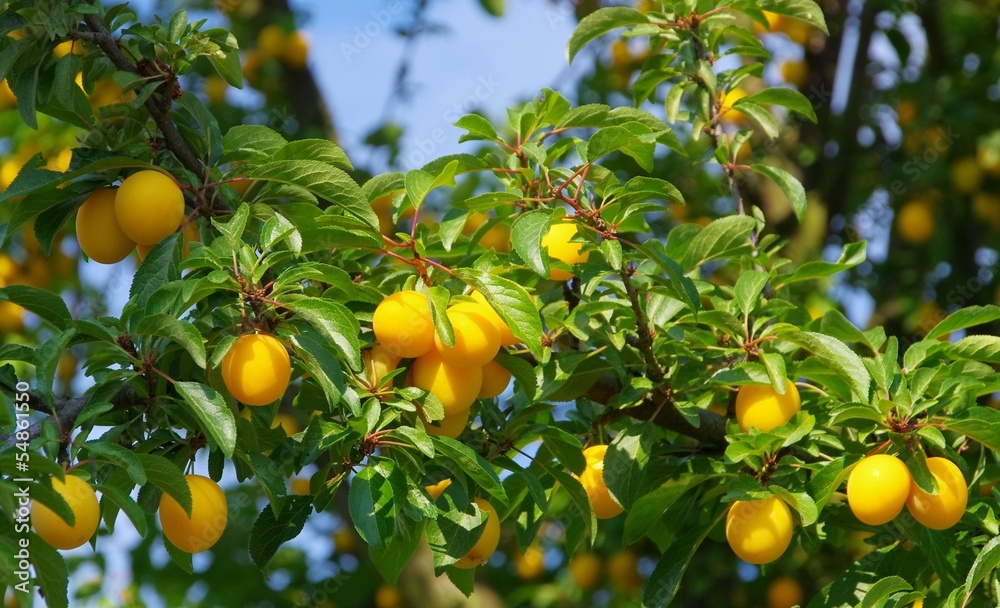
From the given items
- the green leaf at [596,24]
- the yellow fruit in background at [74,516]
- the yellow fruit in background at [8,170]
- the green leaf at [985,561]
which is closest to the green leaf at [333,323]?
the yellow fruit in background at [74,516]

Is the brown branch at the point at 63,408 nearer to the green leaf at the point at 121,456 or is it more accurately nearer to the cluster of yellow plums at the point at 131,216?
the green leaf at the point at 121,456

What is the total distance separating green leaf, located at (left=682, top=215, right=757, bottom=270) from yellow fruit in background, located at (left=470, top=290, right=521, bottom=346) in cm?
44

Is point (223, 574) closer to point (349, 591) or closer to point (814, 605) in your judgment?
point (349, 591)

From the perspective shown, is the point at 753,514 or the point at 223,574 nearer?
the point at 753,514

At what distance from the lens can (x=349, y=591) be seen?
395 centimetres

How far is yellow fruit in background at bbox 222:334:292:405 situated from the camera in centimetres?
131

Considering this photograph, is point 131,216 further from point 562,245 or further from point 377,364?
point 562,245

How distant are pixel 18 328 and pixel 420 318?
328cm

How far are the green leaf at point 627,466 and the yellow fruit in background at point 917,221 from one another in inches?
111

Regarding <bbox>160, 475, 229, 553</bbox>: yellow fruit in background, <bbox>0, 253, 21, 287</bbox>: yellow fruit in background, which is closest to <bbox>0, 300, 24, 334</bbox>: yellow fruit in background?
<bbox>0, 253, 21, 287</bbox>: yellow fruit in background

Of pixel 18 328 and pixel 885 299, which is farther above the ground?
pixel 18 328

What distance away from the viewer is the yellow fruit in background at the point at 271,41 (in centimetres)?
430

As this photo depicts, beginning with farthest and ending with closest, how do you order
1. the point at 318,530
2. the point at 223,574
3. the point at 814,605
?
the point at 318,530
the point at 223,574
the point at 814,605

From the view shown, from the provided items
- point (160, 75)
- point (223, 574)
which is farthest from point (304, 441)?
point (223, 574)
